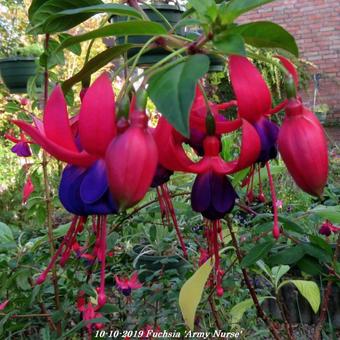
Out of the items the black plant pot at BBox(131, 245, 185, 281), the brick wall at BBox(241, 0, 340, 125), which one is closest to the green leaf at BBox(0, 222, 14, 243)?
the black plant pot at BBox(131, 245, 185, 281)

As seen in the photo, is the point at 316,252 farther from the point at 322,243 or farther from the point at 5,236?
the point at 5,236

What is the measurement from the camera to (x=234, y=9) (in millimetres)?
319

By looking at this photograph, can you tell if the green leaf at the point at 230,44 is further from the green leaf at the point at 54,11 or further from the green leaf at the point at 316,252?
the green leaf at the point at 316,252

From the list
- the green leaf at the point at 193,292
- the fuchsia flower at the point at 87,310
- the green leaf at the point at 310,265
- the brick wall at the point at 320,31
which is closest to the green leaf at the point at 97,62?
the green leaf at the point at 193,292

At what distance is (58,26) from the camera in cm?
37

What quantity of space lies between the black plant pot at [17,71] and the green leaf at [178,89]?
106 cm

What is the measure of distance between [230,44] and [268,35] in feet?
0.10

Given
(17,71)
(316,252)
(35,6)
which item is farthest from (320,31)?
(35,6)

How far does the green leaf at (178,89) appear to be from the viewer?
241 millimetres

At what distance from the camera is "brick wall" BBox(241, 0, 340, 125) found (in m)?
5.97

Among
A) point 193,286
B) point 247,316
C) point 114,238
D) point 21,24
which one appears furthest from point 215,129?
point 21,24

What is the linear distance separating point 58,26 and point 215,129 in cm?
14

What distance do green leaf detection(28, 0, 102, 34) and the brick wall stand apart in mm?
5799

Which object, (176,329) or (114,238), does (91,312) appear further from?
(176,329)
